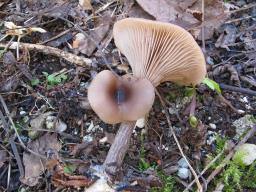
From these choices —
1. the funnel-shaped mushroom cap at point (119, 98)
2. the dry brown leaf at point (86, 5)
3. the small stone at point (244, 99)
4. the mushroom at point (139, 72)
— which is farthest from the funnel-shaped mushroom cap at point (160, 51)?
the dry brown leaf at point (86, 5)

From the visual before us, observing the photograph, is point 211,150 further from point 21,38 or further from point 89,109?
point 21,38

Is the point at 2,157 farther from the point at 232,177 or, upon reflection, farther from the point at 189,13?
the point at 189,13

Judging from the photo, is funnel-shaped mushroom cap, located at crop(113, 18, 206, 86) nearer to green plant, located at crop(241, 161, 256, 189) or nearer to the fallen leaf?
green plant, located at crop(241, 161, 256, 189)

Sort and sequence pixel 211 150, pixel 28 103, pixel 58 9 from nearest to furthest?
pixel 211 150 → pixel 28 103 → pixel 58 9

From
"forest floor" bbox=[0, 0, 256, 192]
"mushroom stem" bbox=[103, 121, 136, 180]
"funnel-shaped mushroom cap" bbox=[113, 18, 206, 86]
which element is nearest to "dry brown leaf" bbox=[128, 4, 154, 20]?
"forest floor" bbox=[0, 0, 256, 192]

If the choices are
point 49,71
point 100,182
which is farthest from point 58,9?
point 100,182

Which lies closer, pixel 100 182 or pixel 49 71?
pixel 100 182

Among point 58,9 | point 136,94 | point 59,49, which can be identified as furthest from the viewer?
point 58,9

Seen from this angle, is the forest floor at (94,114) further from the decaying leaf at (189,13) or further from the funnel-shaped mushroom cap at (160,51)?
the funnel-shaped mushroom cap at (160,51)
